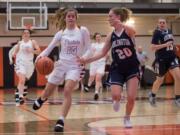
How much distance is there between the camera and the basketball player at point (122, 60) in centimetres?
841

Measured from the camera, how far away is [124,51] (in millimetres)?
8406

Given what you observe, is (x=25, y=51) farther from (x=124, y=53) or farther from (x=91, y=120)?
(x=124, y=53)

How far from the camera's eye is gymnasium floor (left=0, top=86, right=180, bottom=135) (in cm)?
841

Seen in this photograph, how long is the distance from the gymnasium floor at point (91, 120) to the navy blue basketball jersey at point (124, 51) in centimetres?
112

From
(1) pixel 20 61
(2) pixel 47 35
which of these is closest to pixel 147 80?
(2) pixel 47 35

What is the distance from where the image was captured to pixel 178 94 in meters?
12.6

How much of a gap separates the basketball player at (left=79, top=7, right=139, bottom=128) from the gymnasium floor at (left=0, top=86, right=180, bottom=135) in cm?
56

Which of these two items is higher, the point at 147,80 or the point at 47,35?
the point at 47,35

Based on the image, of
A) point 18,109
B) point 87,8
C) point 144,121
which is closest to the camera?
point 144,121

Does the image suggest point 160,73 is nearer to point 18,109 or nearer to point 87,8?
point 18,109

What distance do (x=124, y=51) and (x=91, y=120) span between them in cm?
212

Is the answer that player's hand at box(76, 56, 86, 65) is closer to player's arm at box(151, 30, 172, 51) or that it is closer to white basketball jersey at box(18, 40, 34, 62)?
player's arm at box(151, 30, 172, 51)

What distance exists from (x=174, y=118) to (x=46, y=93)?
2.90 meters

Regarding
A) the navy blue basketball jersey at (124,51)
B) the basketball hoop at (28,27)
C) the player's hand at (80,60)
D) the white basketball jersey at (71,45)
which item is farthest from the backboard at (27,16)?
the navy blue basketball jersey at (124,51)
